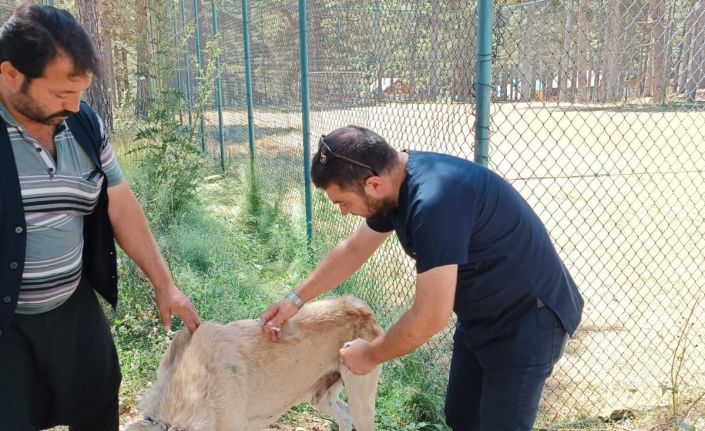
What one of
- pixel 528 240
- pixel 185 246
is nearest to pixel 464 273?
pixel 528 240

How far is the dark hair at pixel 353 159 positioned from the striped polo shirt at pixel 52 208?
3.27ft

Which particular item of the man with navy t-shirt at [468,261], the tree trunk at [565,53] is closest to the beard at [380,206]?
the man with navy t-shirt at [468,261]

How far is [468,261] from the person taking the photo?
2395mm

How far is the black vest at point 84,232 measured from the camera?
86.8 inches

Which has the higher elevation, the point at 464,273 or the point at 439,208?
the point at 439,208

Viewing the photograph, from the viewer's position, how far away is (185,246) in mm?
6250

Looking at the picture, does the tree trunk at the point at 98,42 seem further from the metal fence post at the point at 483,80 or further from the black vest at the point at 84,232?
the metal fence post at the point at 483,80

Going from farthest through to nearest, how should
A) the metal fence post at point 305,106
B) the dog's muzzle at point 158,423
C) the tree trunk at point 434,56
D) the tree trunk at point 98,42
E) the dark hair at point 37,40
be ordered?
the tree trunk at point 98,42 → the metal fence post at point 305,106 → the tree trunk at point 434,56 → the dog's muzzle at point 158,423 → the dark hair at point 37,40

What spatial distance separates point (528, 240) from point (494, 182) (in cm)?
28

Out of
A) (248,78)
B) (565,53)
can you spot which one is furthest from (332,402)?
(248,78)

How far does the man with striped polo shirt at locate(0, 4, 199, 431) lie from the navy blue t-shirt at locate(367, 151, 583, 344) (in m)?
1.19

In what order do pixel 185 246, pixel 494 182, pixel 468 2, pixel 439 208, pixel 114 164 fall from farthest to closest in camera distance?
1. pixel 185 246
2. pixel 468 2
3. pixel 114 164
4. pixel 494 182
5. pixel 439 208

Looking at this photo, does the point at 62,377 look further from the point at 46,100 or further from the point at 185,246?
the point at 185,246

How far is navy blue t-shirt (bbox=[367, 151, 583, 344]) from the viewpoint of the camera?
214cm
